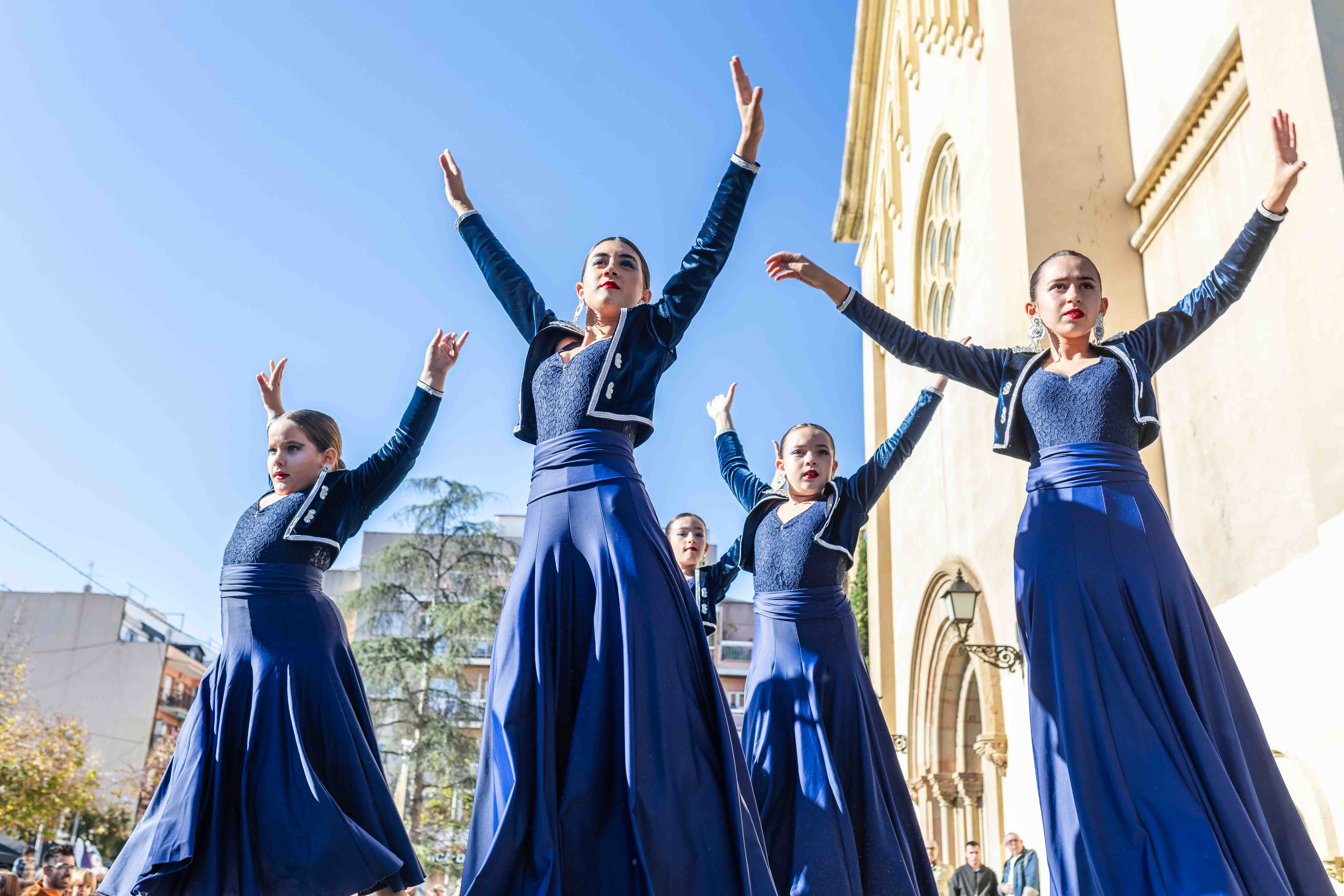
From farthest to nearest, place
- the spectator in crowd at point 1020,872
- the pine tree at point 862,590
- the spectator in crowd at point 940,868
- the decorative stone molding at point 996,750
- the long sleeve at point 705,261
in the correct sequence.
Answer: the pine tree at point 862,590 → the spectator in crowd at point 940,868 → the decorative stone molding at point 996,750 → the spectator in crowd at point 1020,872 → the long sleeve at point 705,261

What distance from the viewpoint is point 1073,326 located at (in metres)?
3.77

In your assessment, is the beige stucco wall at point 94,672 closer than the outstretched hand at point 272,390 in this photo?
No

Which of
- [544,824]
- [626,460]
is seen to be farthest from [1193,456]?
[544,824]

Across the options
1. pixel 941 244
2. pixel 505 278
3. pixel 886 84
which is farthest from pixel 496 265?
pixel 886 84

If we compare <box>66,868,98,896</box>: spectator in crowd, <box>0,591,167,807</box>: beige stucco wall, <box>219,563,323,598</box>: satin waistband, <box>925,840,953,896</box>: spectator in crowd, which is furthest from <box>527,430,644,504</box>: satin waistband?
<box>0,591,167,807</box>: beige stucco wall

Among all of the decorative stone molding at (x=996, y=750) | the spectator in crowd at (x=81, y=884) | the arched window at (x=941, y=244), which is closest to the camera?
the spectator in crowd at (x=81, y=884)

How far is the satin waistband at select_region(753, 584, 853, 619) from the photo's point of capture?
15.5 feet

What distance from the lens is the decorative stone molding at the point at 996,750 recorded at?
11391mm

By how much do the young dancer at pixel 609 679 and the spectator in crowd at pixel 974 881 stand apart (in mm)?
7955

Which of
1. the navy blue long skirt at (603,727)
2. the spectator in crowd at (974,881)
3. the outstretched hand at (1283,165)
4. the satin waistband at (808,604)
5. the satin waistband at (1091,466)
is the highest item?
the outstretched hand at (1283,165)

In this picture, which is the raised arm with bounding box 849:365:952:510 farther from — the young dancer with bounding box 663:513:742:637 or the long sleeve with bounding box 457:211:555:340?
the long sleeve with bounding box 457:211:555:340

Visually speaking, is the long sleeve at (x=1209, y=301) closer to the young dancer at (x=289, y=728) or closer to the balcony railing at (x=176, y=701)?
the young dancer at (x=289, y=728)

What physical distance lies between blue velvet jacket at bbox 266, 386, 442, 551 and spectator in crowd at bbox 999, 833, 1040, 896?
7.02 meters

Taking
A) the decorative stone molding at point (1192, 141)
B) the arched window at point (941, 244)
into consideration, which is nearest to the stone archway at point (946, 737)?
the arched window at point (941, 244)
